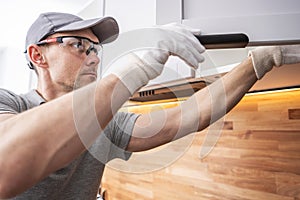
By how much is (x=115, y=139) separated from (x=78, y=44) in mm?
393

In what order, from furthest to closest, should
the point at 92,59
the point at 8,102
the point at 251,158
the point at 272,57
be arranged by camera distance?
the point at 251,158 < the point at 92,59 < the point at 8,102 < the point at 272,57

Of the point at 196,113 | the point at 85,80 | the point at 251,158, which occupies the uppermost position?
the point at 85,80

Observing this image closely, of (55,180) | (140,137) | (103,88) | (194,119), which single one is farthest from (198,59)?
(55,180)

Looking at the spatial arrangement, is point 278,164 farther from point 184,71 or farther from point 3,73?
point 3,73

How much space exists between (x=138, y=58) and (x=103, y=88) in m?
0.10

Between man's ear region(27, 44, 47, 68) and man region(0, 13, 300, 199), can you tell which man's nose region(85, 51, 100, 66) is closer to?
man region(0, 13, 300, 199)

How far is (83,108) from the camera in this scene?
0.47 metres

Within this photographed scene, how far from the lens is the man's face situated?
911 millimetres

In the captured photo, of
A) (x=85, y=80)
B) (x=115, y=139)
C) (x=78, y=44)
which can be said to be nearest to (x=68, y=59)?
(x=78, y=44)

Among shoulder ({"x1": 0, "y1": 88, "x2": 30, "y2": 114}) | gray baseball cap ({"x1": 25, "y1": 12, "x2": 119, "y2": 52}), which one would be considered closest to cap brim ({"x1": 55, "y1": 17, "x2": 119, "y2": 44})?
gray baseball cap ({"x1": 25, "y1": 12, "x2": 119, "y2": 52})

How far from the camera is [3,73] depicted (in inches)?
115

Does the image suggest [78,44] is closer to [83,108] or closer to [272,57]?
[83,108]

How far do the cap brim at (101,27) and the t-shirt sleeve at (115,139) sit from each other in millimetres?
307

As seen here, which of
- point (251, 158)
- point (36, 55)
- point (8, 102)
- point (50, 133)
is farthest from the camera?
point (251, 158)
